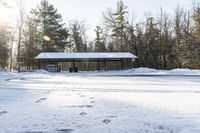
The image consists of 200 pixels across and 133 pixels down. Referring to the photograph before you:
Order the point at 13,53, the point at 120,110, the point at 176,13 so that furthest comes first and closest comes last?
the point at 13,53 → the point at 176,13 → the point at 120,110

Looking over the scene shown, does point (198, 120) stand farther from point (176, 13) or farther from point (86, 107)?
point (176, 13)

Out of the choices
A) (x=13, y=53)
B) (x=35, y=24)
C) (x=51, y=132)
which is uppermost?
(x=35, y=24)

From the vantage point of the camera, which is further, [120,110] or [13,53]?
[13,53]

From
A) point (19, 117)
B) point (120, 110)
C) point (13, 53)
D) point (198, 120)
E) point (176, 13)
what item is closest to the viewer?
point (198, 120)

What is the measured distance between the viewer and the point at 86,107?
29.8 feet

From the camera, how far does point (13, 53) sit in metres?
66.4

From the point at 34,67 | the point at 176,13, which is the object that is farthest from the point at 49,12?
the point at 176,13

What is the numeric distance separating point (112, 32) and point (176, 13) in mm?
12275

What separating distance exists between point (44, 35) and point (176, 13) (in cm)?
2414

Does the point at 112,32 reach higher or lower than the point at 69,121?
higher

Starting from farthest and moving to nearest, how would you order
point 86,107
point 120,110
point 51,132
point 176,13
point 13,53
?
1. point 13,53
2. point 176,13
3. point 86,107
4. point 120,110
5. point 51,132

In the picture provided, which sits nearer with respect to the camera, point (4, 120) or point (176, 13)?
point (4, 120)

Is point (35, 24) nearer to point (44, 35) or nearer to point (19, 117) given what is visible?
point (44, 35)

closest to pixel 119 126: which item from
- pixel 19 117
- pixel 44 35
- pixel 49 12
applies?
pixel 19 117
